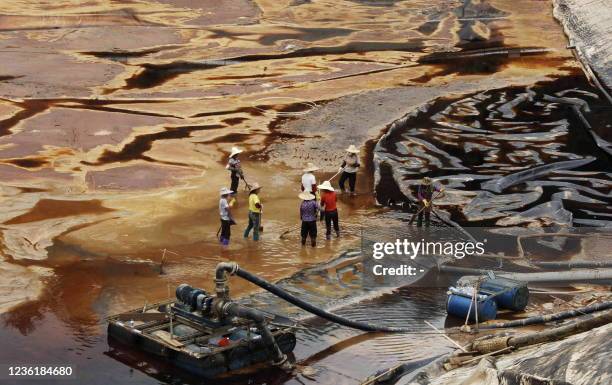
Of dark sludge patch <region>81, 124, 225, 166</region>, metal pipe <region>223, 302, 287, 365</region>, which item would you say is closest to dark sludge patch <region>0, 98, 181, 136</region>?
dark sludge patch <region>81, 124, 225, 166</region>

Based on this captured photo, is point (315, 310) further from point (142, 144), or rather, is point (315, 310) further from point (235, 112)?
point (235, 112)

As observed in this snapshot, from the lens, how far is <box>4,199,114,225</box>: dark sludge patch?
69.2 ft

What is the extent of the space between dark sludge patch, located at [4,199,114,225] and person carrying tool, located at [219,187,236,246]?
3423 millimetres

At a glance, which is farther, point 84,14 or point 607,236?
point 84,14

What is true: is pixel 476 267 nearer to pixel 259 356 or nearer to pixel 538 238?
pixel 538 238

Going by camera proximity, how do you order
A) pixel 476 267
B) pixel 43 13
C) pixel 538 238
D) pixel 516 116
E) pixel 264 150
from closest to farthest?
pixel 476 267
pixel 538 238
pixel 264 150
pixel 516 116
pixel 43 13

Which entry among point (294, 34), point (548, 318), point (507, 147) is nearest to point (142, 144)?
point (507, 147)

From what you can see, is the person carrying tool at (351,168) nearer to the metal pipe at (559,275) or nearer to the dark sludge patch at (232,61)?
the metal pipe at (559,275)

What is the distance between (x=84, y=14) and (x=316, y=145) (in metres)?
20.9

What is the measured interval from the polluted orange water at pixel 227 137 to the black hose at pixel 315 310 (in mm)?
205

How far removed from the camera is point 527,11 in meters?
49.3

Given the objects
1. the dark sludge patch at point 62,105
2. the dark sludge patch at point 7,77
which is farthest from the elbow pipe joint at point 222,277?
the dark sludge patch at point 7,77

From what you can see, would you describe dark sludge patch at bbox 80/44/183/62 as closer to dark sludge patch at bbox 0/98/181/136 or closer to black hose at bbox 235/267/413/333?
dark sludge patch at bbox 0/98/181/136

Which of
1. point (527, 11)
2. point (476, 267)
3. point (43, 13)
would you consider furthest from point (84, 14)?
point (476, 267)
